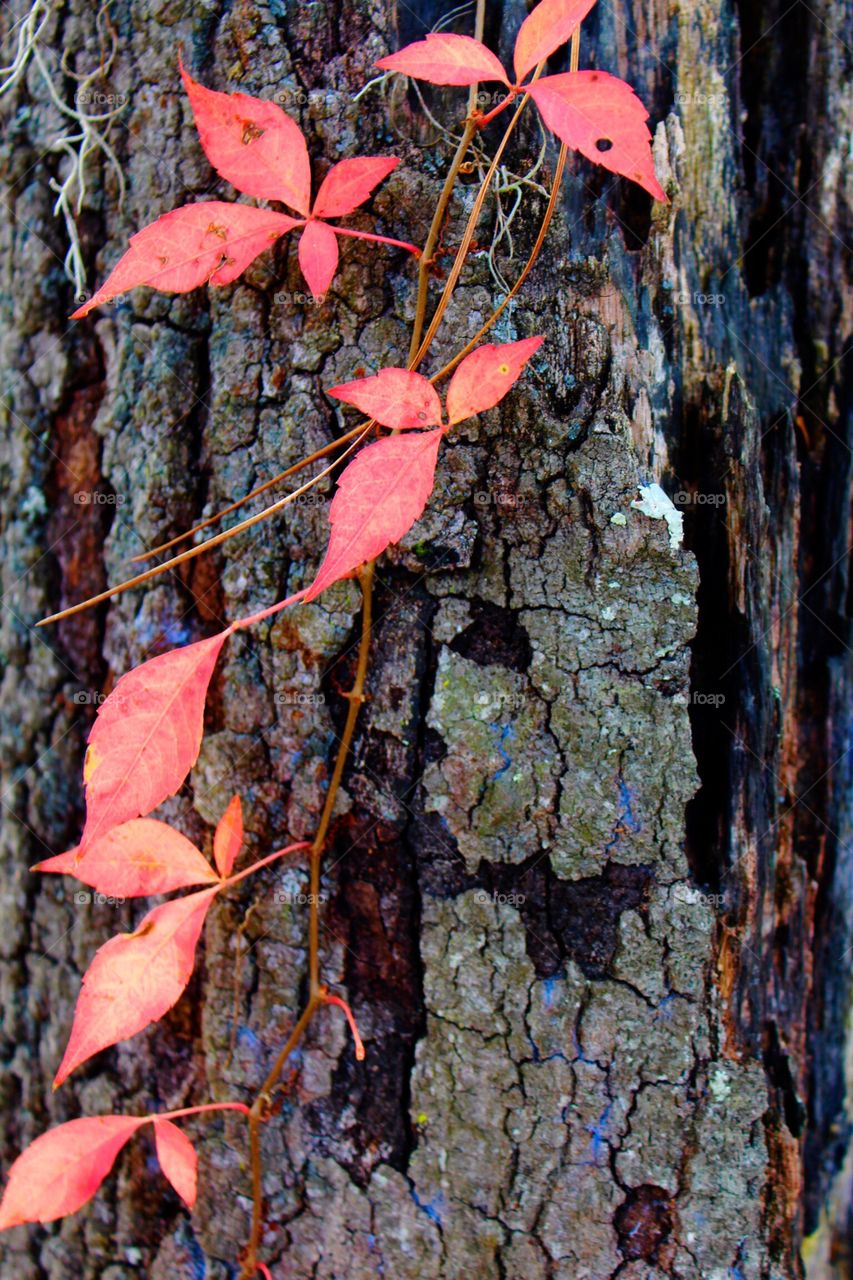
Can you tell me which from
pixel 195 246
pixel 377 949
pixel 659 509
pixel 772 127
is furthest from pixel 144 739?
pixel 772 127

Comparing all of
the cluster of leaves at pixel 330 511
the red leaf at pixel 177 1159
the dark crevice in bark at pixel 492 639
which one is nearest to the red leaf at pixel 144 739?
the cluster of leaves at pixel 330 511

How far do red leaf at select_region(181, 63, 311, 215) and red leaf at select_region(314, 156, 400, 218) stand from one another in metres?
0.02

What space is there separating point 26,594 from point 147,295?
1.63 ft

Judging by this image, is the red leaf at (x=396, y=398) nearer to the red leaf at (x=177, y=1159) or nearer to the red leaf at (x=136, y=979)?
the red leaf at (x=136, y=979)

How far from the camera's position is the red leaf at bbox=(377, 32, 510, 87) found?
87 cm

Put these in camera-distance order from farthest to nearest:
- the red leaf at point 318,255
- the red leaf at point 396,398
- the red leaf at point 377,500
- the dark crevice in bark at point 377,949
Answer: the dark crevice in bark at point 377,949 < the red leaf at point 318,255 < the red leaf at point 396,398 < the red leaf at point 377,500

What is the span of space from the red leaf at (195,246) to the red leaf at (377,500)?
0.33 meters

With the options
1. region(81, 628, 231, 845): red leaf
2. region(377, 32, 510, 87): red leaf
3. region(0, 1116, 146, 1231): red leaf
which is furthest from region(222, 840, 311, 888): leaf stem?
region(377, 32, 510, 87): red leaf

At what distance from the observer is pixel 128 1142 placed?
1232 millimetres

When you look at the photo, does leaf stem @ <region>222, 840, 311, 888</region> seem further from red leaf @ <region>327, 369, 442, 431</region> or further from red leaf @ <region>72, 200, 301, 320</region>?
red leaf @ <region>72, 200, 301, 320</region>

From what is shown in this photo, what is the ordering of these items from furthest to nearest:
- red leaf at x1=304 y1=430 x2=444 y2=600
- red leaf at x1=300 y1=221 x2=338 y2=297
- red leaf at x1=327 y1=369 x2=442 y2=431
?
red leaf at x1=300 y1=221 x2=338 y2=297 → red leaf at x1=327 y1=369 x2=442 y2=431 → red leaf at x1=304 y1=430 x2=444 y2=600

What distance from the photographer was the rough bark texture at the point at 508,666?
106cm

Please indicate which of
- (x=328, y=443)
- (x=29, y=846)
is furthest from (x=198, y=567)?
(x=29, y=846)

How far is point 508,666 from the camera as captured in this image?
3.51 ft
